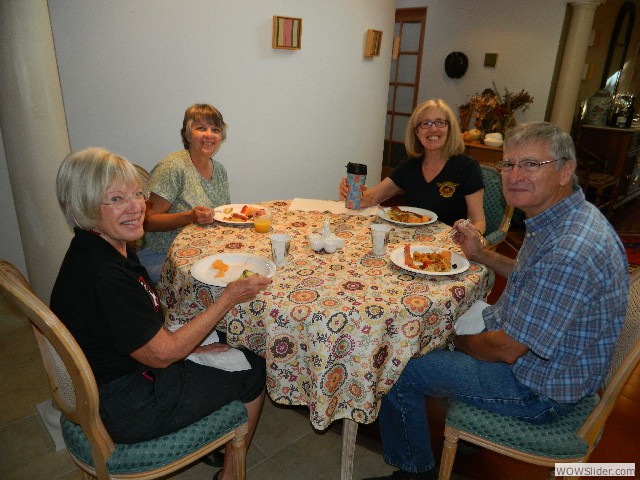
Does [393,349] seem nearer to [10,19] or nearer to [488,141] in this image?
[10,19]

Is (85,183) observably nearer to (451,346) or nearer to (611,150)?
(451,346)

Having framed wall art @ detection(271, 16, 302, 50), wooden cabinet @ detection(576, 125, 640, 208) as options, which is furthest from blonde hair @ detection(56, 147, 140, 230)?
wooden cabinet @ detection(576, 125, 640, 208)

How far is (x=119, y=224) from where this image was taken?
48.4 inches

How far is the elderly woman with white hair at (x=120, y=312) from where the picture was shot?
111cm

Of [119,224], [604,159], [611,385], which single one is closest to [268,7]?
[119,224]

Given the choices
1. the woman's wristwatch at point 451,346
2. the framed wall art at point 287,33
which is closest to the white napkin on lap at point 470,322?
the woman's wristwatch at point 451,346

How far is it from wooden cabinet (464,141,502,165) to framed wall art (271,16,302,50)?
83.6 inches

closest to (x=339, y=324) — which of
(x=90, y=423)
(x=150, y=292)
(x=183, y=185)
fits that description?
(x=150, y=292)

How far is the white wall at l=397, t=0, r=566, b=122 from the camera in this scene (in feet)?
15.8

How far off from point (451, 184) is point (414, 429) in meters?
1.30

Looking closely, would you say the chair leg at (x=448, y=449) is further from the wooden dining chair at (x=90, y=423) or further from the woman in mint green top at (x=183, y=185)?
the woman in mint green top at (x=183, y=185)

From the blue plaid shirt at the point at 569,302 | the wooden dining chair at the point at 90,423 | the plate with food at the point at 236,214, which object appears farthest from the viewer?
the plate with food at the point at 236,214

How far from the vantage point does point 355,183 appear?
2189mm

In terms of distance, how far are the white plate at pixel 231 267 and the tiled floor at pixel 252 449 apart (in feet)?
2.73
